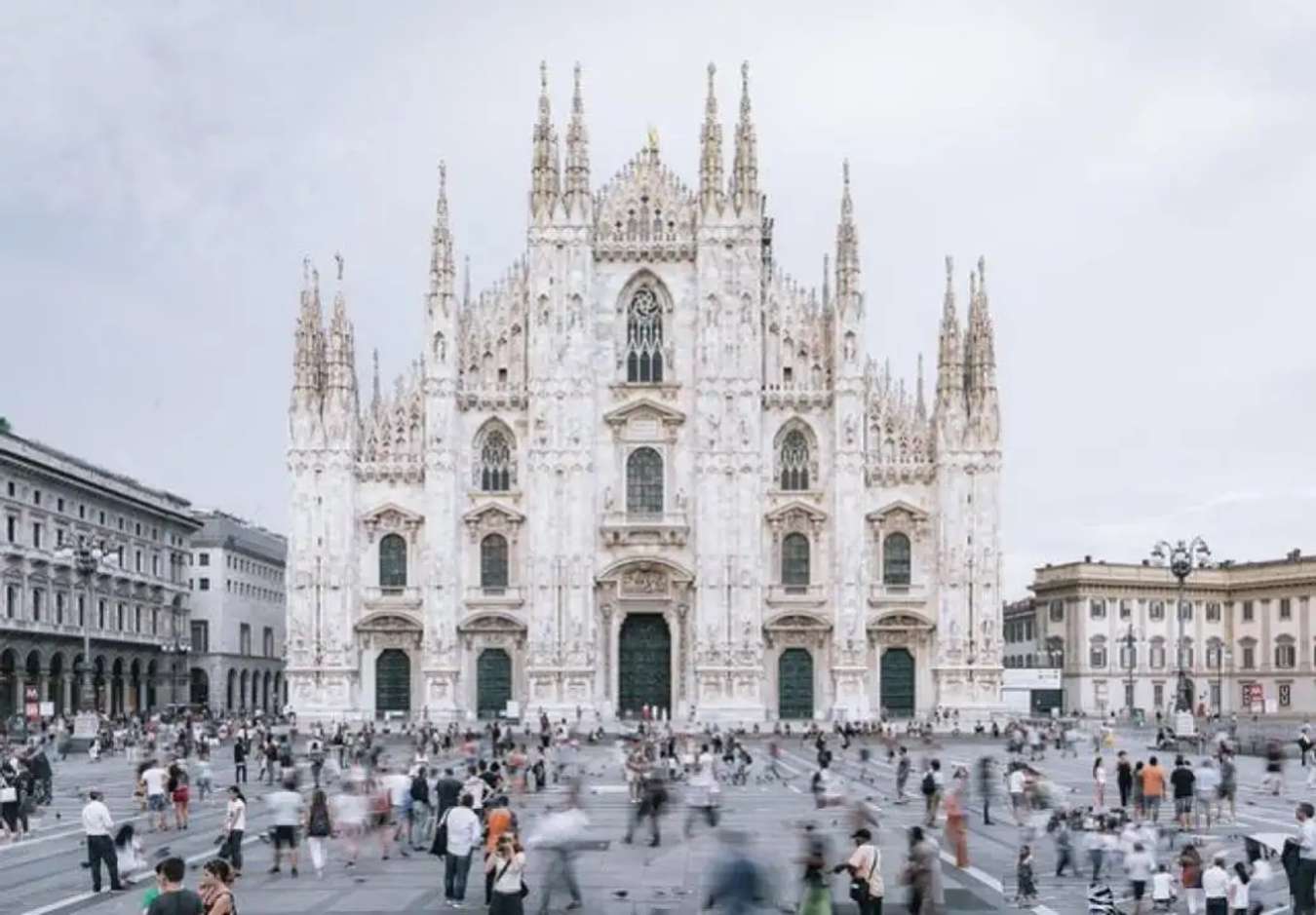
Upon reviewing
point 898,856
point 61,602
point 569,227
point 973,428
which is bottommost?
point 898,856

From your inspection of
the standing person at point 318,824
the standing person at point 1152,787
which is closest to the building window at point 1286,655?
the standing person at point 1152,787

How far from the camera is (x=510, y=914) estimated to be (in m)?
20.2

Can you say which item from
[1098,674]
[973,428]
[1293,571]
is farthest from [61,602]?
[1293,571]

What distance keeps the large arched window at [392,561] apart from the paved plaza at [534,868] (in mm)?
32355

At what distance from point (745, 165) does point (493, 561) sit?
1879 centimetres

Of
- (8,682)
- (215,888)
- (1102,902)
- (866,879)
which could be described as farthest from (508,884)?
(8,682)

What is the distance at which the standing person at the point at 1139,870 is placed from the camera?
24.3 meters

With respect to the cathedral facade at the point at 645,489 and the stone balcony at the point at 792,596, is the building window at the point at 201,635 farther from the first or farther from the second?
the stone balcony at the point at 792,596

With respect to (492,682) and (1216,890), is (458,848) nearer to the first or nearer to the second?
(1216,890)

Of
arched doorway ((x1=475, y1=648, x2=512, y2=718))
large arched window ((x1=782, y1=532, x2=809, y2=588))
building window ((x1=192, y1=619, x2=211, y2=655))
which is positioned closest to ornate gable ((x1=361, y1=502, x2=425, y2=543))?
arched doorway ((x1=475, y1=648, x2=512, y2=718))

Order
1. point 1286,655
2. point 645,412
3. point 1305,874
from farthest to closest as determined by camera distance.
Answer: point 1286,655, point 645,412, point 1305,874

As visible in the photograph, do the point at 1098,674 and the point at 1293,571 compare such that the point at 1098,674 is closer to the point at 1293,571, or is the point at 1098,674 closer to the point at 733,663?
the point at 1293,571

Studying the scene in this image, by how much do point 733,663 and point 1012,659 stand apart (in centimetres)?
5524

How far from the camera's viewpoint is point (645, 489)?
253 ft
